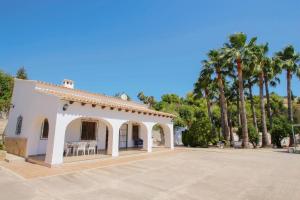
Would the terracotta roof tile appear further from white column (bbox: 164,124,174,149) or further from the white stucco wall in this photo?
white column (bbox: 164,124,174,149)

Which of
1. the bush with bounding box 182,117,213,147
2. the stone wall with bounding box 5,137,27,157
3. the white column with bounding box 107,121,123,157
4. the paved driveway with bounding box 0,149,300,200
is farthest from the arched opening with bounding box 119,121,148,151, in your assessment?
the paved driveway with bounding box 0,149,300,200

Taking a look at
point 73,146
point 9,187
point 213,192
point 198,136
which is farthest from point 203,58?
point 9,187

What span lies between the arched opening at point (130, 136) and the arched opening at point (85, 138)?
2.14 m

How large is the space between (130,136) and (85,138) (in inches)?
207

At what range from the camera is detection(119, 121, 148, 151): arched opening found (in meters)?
18.8

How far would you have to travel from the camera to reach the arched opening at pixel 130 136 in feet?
61.8

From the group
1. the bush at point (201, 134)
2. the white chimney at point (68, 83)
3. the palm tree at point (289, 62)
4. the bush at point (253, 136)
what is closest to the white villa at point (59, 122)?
the white chimney at point (68, 83)

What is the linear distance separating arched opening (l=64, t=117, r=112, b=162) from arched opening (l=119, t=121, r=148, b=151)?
214 cm

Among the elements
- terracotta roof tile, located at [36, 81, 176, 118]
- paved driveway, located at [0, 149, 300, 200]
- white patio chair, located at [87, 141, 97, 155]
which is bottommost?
paved driveway, located at [0, 149, 300, 200]

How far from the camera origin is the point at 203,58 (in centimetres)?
2692

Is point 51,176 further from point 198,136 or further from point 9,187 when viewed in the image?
point 198,136

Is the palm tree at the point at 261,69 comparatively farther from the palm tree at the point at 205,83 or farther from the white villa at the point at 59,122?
the white villa at the point at 59,122

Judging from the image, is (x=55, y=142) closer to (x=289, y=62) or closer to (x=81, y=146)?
(x=81, y=146)

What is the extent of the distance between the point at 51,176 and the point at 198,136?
18.6 metres
